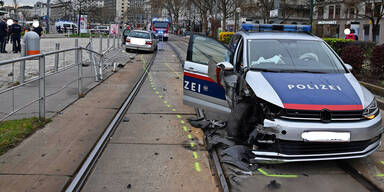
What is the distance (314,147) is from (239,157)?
1.02 metres

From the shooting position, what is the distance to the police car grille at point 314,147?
506 centimetres

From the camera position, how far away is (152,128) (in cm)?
747

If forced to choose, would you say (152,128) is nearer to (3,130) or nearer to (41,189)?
(3,130)

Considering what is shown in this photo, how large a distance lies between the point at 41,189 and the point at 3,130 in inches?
86.8

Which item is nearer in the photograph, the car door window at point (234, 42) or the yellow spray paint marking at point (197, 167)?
the yellow spray paint marking at point (197, 167)

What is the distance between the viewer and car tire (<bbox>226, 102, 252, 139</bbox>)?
5.97 m

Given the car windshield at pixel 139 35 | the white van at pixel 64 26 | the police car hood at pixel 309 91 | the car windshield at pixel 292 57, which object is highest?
the white van at pixel 64 26

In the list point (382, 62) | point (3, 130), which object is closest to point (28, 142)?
point (3, 130)

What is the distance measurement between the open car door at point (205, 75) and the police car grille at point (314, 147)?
6.93 ft

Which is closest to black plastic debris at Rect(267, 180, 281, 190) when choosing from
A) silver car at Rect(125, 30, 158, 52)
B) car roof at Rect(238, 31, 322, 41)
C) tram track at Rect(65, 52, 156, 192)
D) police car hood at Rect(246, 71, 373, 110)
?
police car hood at Rect(246, 71, 373, 110)

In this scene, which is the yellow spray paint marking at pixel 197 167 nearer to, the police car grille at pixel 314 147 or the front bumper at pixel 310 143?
the front bumper at pixel 310 143

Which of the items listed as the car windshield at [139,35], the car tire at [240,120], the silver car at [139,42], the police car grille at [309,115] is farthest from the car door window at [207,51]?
the car windshield at [139,35]

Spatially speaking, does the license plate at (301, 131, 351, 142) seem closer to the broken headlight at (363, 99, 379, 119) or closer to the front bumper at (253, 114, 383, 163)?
the front bumper at (253, 114, 383, 163)

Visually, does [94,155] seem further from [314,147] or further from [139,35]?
[139,35]
